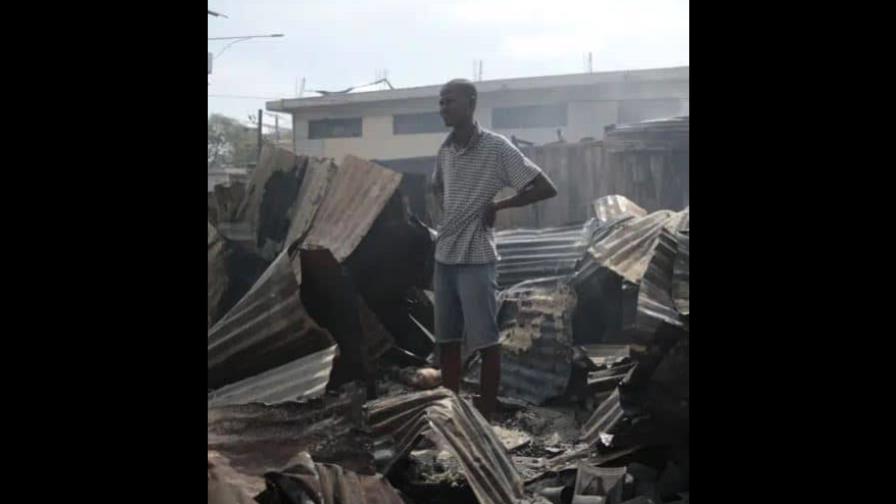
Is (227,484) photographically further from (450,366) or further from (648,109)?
(648,109)

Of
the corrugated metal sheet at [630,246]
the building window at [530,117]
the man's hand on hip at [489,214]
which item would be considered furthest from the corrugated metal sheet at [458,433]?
the building window at [530,117]

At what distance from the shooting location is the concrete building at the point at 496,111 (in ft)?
45.0

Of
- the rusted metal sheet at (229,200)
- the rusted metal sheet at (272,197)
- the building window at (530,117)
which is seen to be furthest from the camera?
the building window at (530,117)

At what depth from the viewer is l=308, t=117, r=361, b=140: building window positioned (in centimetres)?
1764

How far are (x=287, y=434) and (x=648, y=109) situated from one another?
12214 millimetres

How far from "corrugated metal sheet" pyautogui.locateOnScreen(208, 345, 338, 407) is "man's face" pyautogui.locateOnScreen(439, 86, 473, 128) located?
126 centimetres

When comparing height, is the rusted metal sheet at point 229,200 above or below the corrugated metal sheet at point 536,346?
above

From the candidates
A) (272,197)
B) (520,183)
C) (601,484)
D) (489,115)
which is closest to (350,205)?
(272,197)

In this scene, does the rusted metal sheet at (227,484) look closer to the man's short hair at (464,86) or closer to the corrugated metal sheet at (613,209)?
the man's short hair at (464,86)

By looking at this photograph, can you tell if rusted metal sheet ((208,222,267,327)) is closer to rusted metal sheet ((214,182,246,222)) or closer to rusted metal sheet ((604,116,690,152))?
rusted metal sheet ((214,182,246,222))
